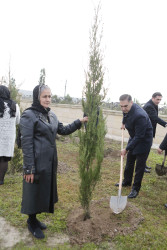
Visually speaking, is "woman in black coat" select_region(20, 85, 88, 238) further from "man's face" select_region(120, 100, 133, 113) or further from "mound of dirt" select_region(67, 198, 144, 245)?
"man's face" select_region(120, 100, 133, 113)

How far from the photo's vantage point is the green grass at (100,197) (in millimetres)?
2996

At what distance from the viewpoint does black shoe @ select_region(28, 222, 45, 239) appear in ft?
9.89

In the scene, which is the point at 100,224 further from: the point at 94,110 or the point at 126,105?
the point at 126,105

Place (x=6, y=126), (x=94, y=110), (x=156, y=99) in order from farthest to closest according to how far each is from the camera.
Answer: (x=156, y=99) → (x=6, y=126) → (x=94, y=110)

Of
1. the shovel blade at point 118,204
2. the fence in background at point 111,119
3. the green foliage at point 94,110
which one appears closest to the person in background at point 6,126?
the green foliage at point 94,110

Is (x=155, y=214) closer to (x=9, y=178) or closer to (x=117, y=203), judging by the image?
(x=117, y=203)

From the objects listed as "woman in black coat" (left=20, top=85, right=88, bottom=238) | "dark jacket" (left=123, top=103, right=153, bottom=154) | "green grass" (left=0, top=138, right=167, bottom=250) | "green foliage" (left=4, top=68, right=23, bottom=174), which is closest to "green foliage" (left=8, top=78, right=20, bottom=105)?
"green foliage" (left=4, top=68, right=23, bottom=174)

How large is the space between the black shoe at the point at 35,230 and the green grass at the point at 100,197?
0.06 m

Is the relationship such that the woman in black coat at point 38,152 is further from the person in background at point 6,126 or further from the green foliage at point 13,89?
the green foliage at point 13,89

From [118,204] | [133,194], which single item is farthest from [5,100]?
[133,194]

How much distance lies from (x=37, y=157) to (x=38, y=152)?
0.22ft

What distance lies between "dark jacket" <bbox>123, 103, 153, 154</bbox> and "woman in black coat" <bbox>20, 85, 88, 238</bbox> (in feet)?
6.24

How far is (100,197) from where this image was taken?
441 cm

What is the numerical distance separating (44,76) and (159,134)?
23.3 meters
